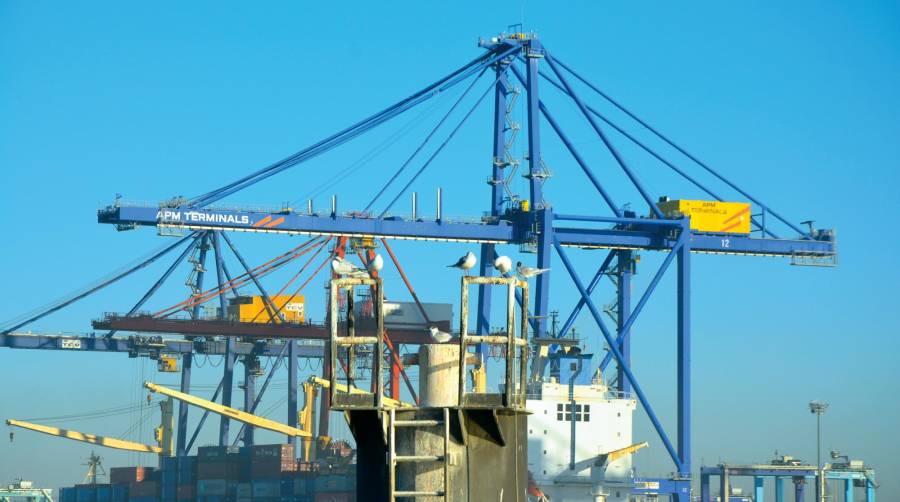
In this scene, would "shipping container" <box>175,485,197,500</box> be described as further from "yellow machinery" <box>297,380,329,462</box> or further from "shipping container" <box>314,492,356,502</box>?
"yellow machinery" <box>297,380,329,462</box>

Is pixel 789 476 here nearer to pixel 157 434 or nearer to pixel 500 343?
pixel 157 434

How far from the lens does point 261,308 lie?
3393 inches

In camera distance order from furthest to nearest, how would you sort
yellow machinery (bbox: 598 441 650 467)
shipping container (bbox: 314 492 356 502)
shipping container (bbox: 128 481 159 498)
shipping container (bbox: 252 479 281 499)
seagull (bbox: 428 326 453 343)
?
shipping container (bbox: 128 481 159 498)
shipping container (bbox: 252 479 281 499)
shipping container (bbox: 314 492 356 502)
yellow machinery (bbox: 598 441 650 467)
seagull (bbox: 428 326 453 343)

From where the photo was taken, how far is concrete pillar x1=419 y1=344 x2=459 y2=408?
11.1 metres

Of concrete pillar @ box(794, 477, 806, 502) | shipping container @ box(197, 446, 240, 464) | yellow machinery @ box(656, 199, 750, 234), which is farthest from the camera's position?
concrete pillar @ box(794, 477, 806, 502)

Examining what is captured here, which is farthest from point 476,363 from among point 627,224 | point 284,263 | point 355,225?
point 284,263

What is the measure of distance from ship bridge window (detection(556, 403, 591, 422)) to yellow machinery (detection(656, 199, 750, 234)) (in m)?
16.8

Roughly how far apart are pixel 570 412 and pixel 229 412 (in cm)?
4313

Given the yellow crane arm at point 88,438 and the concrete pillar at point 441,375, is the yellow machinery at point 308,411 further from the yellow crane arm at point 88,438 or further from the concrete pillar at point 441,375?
the concrete pillar at point 441,375

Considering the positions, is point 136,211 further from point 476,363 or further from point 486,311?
point 476,363

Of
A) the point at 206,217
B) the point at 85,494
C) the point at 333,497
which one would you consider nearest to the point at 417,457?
the point at 206,217

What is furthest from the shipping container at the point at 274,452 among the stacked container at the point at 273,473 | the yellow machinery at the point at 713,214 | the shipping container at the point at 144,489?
the yellow machinery at the point at 713,214

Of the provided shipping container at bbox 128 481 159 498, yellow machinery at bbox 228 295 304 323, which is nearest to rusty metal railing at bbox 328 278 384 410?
shipping container at bbox 128 481 159 498

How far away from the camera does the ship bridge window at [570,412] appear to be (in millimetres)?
50656
